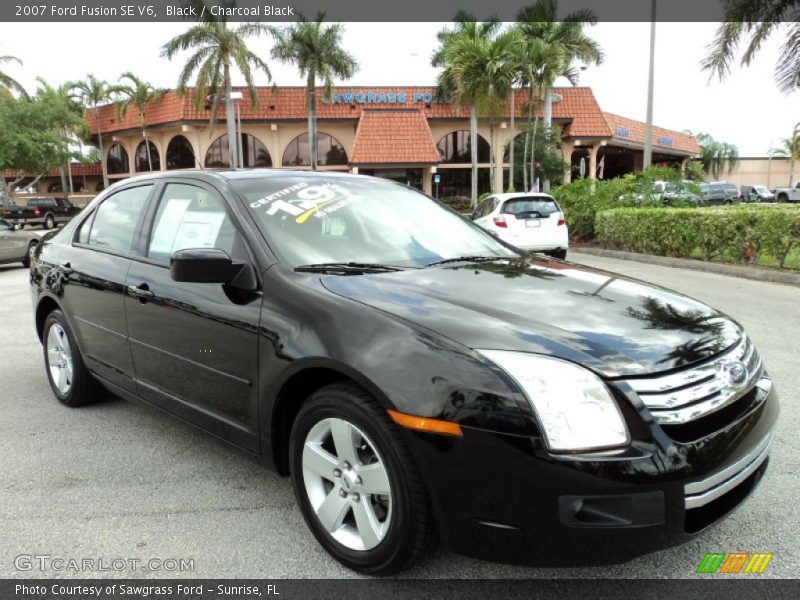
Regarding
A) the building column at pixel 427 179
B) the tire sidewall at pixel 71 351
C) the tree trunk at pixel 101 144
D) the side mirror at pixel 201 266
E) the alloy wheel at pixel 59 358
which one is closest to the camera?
the side mirror at pixel 201 266

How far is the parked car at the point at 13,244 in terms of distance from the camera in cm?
1362

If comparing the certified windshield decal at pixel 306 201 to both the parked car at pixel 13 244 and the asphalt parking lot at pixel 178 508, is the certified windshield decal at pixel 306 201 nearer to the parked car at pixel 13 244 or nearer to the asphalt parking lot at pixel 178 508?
the asphalt parking lot at pixel 178 508

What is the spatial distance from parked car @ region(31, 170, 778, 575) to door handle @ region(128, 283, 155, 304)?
18 millimetres

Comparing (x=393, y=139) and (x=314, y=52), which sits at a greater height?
(x=314, y=52)

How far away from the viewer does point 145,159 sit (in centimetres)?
3947

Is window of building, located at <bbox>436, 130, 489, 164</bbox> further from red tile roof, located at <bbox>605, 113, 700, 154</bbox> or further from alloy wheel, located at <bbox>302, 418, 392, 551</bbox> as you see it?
alloy wheel, located at <bbox>302, 418, 392, 551</bbox>

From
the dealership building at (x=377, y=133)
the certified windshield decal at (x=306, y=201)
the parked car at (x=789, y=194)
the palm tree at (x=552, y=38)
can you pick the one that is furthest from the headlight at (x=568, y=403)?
the parked car at (x=789, y=194)

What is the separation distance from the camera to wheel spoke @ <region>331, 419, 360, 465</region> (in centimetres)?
227

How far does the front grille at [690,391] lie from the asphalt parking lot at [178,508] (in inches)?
26.0

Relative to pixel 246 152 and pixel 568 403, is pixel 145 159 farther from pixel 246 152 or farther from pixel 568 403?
pixel 568 403

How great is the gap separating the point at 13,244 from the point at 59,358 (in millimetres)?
11401

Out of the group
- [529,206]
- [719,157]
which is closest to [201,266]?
[529,206]

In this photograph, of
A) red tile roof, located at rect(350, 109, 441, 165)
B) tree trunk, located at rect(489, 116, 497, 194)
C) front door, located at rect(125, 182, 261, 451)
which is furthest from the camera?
tree trunk, located at rect(489, 116, 497, 194)

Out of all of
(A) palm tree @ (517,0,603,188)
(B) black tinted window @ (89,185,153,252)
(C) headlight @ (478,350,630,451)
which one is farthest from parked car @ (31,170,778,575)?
(A) palm tree @ (517,0,603,188)
